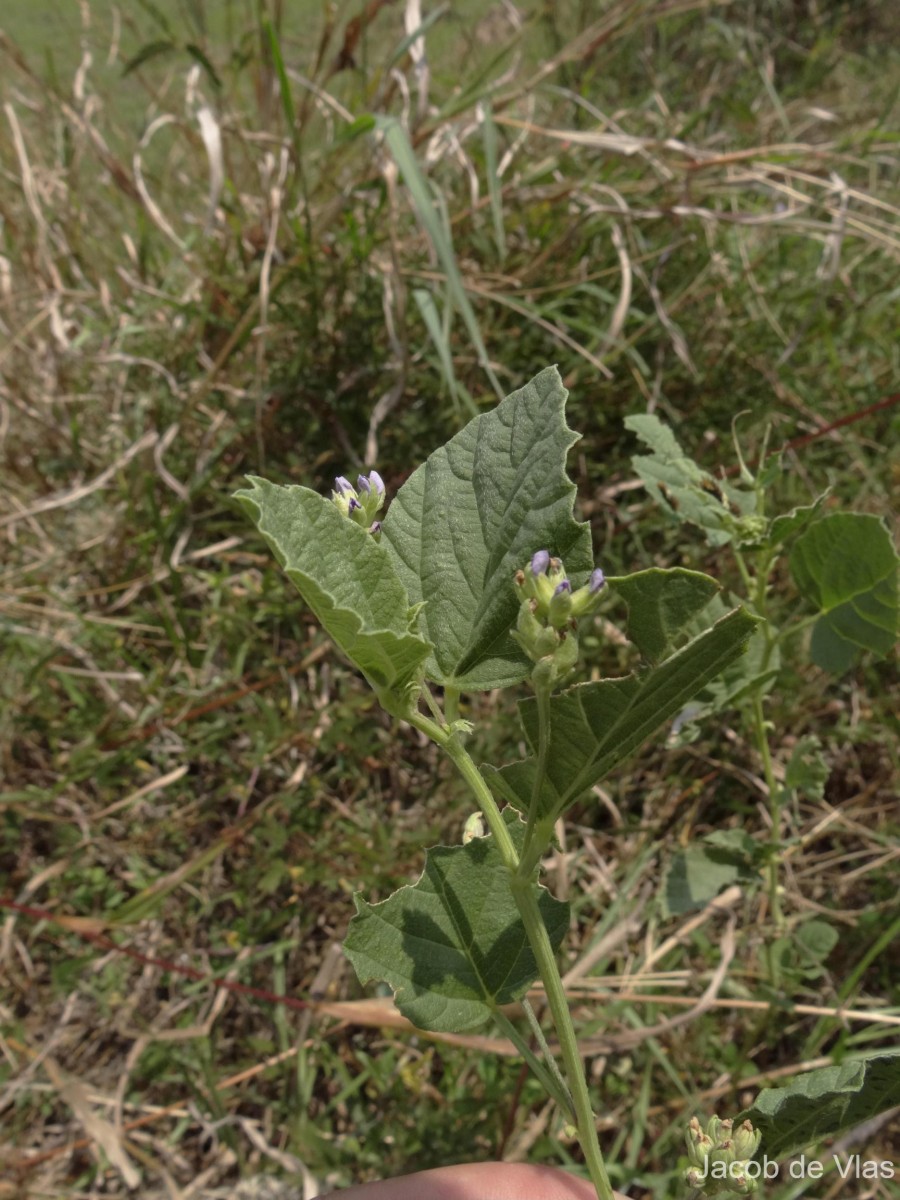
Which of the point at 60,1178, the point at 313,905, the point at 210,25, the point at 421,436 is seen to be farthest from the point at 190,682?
the point at 210,25

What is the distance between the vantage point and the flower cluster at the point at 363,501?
2.47ft

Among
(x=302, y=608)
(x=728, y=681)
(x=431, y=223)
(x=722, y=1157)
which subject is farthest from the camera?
(x=302, y=608)

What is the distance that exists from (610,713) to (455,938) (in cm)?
30

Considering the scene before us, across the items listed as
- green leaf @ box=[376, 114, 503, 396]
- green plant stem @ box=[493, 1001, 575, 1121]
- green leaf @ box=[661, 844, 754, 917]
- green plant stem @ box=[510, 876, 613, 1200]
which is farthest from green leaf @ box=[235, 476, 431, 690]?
green leaf @ box=[376, 114, 503, 396]

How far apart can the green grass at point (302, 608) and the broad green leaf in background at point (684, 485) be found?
595 mm

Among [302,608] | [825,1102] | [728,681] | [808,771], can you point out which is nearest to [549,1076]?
[825,1102]

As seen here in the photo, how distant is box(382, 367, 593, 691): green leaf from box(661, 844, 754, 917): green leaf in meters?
0.69

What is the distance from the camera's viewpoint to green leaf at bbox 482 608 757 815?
621mm

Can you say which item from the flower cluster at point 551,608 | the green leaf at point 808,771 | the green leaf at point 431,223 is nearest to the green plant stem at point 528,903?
the flower cluster at point 551,608

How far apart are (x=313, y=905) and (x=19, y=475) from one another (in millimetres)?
1362

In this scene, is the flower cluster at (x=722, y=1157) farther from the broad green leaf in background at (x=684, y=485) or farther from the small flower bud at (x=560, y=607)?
the broad green leaf in background at (x=684, y=485)

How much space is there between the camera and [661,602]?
0.64m

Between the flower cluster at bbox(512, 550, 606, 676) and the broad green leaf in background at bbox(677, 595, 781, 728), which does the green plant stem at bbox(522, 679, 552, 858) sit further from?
the broad green leaf in background at bbox(677, 595, 781, 728)

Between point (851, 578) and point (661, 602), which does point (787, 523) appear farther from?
point (661, 602)
